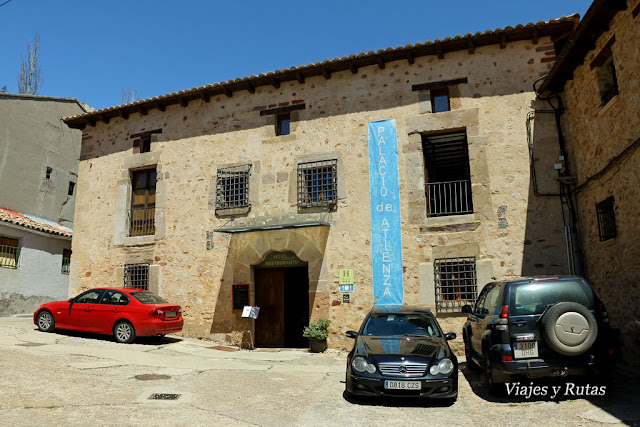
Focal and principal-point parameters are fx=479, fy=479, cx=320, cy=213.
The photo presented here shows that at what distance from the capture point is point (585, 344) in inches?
224

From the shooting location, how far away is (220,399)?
6246mm

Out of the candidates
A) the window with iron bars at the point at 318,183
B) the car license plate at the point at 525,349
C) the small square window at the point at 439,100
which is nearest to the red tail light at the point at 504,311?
the car license plate at the point at 525,349

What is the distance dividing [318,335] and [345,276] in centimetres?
153

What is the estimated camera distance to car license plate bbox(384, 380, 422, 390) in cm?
591

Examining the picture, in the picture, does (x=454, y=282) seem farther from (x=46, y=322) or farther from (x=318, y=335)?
(x=46, y=322)

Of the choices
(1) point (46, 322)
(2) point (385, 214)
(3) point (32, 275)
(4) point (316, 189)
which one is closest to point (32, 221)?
(3) point (32, 275)

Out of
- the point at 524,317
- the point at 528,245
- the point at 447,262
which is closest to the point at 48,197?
the point at 447,262

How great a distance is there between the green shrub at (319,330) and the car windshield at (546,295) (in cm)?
589

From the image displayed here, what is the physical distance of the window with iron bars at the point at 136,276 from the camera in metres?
13.7

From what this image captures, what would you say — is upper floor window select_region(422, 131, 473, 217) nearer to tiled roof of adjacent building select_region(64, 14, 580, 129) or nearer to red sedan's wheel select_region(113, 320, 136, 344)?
tiled roof of adjacent building select_region(64, 14, 580, 129)

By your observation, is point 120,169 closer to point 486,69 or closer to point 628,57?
point 486,69

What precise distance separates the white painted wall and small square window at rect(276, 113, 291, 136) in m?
10.8

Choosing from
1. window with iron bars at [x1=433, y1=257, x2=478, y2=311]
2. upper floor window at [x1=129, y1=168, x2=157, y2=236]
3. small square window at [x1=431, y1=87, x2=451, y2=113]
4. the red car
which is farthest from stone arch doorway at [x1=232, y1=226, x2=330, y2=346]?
small square window at [x1=431, y1=87, x2=451, y2=113]

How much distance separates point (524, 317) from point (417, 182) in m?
5.84
